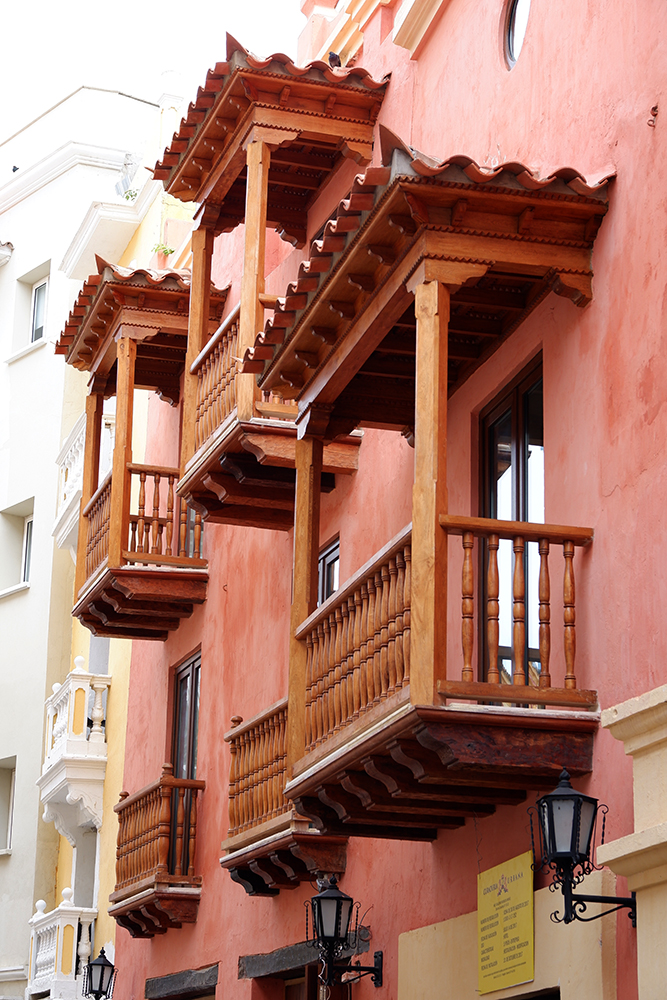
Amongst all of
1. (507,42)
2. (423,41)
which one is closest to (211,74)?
(423,41)

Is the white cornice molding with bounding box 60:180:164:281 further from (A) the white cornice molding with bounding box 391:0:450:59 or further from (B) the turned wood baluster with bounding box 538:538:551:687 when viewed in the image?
(B) the turned wood baluster with bounding box 538:538:551:687

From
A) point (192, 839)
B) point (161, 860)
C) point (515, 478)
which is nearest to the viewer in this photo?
point (515, 478)

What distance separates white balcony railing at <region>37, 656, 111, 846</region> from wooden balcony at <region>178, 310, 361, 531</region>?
7366 millimetres

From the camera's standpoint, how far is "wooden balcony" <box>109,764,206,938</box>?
14.5 meters

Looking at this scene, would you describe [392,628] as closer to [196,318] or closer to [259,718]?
[259,718]

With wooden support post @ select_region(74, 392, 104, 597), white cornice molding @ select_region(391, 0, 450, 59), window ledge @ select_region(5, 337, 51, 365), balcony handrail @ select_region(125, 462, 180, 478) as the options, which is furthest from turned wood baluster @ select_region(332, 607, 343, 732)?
window ledge @ select_region(5, 337, 51, 365)

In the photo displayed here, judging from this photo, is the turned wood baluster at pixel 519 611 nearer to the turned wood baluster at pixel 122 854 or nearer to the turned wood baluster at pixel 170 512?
the turned wood baluster at pixel 170 512

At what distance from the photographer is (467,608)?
772 cm

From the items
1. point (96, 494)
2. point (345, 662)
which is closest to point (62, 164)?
point (96, 494)

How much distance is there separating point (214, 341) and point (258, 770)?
3.57 meters

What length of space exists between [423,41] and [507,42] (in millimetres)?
1463

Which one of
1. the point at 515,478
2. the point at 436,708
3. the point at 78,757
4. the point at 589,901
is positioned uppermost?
the point at 78,757

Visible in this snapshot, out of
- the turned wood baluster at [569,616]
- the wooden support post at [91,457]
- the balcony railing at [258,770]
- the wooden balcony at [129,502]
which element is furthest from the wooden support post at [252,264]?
the wooden support post at [91,457]

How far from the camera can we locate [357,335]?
9.31 m
